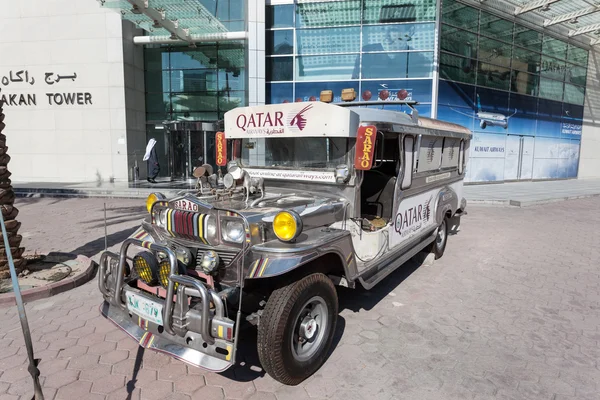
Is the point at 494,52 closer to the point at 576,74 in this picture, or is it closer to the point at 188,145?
the point at 576,74

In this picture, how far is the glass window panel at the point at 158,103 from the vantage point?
18609 millimetres

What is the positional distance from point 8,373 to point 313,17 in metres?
15.4

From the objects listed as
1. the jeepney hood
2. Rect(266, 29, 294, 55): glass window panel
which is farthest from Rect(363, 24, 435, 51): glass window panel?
the jeepney hood

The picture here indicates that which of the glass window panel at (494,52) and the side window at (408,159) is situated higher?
the glass window panel at (494,52)

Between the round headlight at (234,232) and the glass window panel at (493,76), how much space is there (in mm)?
16760

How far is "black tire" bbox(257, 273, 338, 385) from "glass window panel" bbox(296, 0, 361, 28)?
47.4 feet

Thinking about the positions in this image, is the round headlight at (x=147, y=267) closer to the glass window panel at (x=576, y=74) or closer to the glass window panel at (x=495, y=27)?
the glass window panel at (x=495, y=27)

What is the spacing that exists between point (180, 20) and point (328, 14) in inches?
236

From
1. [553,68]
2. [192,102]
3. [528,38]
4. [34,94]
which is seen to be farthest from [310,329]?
[553,68]

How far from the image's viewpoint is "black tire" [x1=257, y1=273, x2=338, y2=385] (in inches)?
107

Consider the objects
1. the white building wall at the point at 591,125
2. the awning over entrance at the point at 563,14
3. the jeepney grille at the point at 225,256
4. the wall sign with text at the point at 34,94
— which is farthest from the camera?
the white building wall at the point at 591,125

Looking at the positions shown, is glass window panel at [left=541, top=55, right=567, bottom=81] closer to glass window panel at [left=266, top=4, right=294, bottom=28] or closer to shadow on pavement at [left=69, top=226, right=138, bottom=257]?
glass window panel at [left=266, top=4, right=294, bottom=28]

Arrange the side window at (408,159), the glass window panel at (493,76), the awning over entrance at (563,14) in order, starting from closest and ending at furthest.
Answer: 1. the side window at (408,159)
2. the awning over entrance at (563,14)
3. the glass window panel at (493,76)

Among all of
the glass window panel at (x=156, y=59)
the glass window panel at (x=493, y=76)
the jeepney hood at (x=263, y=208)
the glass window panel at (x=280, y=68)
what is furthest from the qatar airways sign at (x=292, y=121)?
the glass window panel at (x=156, y=59)
